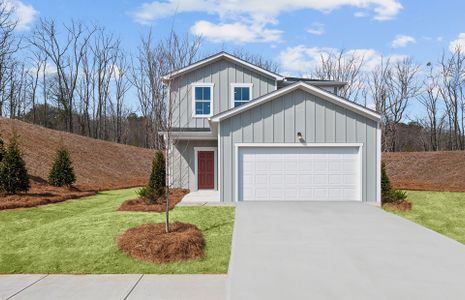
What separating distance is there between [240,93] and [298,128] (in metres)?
5.17

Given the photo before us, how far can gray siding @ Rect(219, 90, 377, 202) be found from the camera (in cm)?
1338

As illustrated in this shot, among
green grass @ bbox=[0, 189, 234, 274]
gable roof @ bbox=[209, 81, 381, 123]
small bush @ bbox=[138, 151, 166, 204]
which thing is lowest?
green grass @ bbox=[0, 189, 234, 274]

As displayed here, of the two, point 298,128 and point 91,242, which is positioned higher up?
point 298,128

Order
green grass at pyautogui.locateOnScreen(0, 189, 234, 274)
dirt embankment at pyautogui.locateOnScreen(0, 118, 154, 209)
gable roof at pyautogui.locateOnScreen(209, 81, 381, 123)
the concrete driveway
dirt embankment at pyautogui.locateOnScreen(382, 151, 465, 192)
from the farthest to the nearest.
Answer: dirt embankment at pyautogui.locateOnScreen(382, 151, 465, 192)
dirt embankment at pyautogui.locateOnScreen(0, 118, 154, 209)
gable roof at pyautogui.locateOnScreen(209, 81, 381, 123)
green grass at pyautogui.locateOnScreen(0, 189, 234, 274)
the concrete driveway

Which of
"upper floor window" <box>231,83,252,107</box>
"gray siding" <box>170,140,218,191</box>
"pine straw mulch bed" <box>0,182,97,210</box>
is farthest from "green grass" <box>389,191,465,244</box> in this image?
"pine straw mulch bed" <box>0,182,97,210</box>

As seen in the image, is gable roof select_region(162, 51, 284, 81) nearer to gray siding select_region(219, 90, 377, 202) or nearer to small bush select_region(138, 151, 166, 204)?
gray siding select_region(219, 90, 377, 202)

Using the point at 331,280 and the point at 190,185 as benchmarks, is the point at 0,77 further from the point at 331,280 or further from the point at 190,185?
the point at 331,280

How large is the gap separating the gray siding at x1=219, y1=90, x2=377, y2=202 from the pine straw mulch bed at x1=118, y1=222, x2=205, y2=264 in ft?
17.3

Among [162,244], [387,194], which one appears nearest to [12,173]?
[162,244]

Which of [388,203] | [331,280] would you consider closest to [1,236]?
[331,280]

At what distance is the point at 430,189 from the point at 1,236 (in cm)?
2070

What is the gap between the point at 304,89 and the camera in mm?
13398

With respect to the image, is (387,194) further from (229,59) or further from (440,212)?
(229,59)

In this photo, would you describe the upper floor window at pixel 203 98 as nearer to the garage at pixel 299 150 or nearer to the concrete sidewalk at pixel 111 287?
the garage at pixel 299 150
